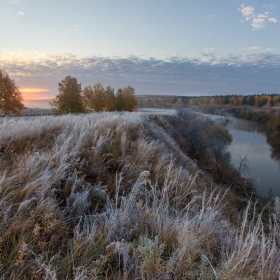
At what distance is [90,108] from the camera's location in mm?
44250

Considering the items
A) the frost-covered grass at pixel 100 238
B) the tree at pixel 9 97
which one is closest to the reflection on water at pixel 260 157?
the frost-covered grass at pixel 100 238

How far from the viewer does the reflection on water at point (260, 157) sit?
21.2 m

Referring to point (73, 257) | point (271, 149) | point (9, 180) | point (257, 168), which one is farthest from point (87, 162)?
point (271, 149)

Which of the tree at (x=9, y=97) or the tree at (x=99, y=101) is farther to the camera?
the tree at (x=99, y=101)

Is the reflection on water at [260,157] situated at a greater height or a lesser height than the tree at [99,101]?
lesser

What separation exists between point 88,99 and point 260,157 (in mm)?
33834

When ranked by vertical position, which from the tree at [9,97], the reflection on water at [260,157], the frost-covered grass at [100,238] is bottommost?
the reflection on water at [260,157]

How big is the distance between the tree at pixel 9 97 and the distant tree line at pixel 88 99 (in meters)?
5.05

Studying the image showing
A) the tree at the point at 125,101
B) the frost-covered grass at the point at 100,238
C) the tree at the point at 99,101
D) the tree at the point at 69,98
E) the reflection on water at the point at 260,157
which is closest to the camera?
the frost-covered grass at the point at 100,238

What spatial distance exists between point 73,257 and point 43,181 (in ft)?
3.63

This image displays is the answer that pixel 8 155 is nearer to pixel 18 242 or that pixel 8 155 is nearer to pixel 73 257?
pixel 18 242

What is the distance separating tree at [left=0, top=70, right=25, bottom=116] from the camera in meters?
31.5

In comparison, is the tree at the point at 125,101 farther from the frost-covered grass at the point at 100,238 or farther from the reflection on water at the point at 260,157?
the frost-covered grass at the point at 100,238

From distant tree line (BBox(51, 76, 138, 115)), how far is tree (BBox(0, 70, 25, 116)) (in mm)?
5050
